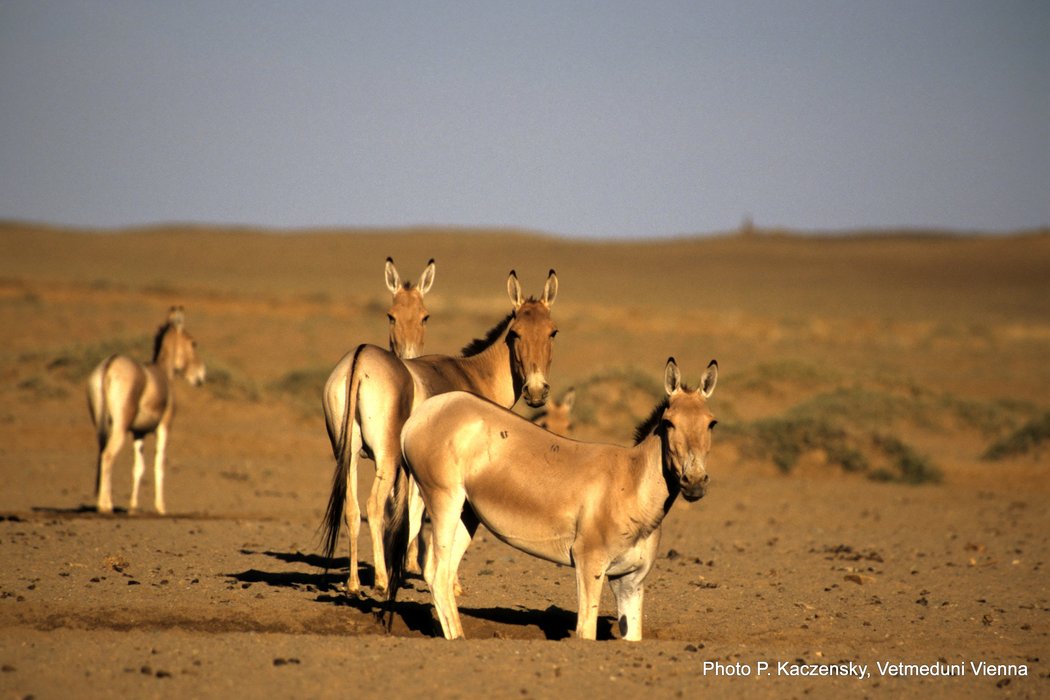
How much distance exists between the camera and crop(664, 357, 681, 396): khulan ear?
8.84 metres

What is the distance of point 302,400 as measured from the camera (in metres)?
28.2

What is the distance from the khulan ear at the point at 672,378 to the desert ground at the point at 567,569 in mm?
1922

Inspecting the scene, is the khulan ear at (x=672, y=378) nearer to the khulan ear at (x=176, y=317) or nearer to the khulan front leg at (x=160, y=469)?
the khulan front leg at (x=160, y=469)

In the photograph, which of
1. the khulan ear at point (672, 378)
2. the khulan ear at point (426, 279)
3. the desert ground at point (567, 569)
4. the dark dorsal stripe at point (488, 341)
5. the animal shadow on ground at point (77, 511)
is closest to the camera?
the desert ground at point (567, 569)

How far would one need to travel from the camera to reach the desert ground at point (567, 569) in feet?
27.0

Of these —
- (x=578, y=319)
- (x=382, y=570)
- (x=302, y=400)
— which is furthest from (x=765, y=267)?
(x=382, y=570)

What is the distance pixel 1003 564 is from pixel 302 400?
17.7m

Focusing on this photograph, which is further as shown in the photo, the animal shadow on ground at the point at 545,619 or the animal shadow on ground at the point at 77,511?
the animal shadow on ground at the point at 77,511

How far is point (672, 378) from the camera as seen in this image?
29.1 ft

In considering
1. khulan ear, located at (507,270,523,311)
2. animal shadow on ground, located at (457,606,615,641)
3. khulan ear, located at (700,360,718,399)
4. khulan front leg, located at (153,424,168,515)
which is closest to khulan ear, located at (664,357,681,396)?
khulan ear, located at (700,360,718,399)

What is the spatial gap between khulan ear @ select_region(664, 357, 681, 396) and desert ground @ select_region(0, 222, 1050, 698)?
6.30 ft

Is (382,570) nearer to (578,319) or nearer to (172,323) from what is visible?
(172,323)

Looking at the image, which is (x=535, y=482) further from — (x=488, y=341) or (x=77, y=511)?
(x=77, y=511)

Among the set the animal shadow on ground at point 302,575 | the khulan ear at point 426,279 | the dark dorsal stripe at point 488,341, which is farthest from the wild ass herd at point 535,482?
the khulan ear at point 426,279
